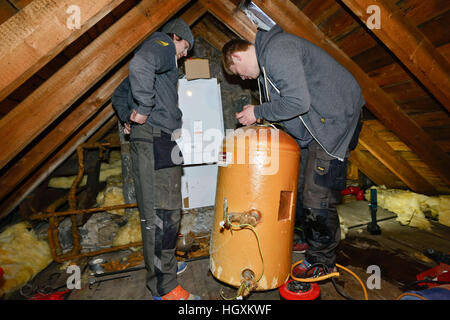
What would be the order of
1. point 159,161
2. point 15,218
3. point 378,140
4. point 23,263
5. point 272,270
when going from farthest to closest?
1. point 378,140
2. point 15,218
3. point 23,263
4. point 159,161
5. point 272,270

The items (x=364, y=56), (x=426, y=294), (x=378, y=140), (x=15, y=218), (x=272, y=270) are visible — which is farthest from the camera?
(x=378, y=140)

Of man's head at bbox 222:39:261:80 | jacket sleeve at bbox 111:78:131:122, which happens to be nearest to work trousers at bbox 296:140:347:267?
man's head at bbox 222:39:261:80

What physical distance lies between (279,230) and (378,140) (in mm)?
2320

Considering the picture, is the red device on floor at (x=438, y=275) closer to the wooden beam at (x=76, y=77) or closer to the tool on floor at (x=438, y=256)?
the tool on floor at (x=438, y=256)

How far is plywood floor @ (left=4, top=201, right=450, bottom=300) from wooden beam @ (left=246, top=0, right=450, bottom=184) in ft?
2.75

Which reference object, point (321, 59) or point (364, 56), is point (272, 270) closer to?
point (321, 59)

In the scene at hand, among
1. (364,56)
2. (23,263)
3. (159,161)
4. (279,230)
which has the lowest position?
(23,263)

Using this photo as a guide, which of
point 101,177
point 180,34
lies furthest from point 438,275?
point 101,177

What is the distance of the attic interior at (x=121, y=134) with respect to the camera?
1.37m

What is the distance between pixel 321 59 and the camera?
1.43 metres

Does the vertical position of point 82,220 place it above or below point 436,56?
below

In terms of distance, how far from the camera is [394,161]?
2.87m

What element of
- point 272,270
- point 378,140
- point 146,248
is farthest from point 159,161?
point 378,140
